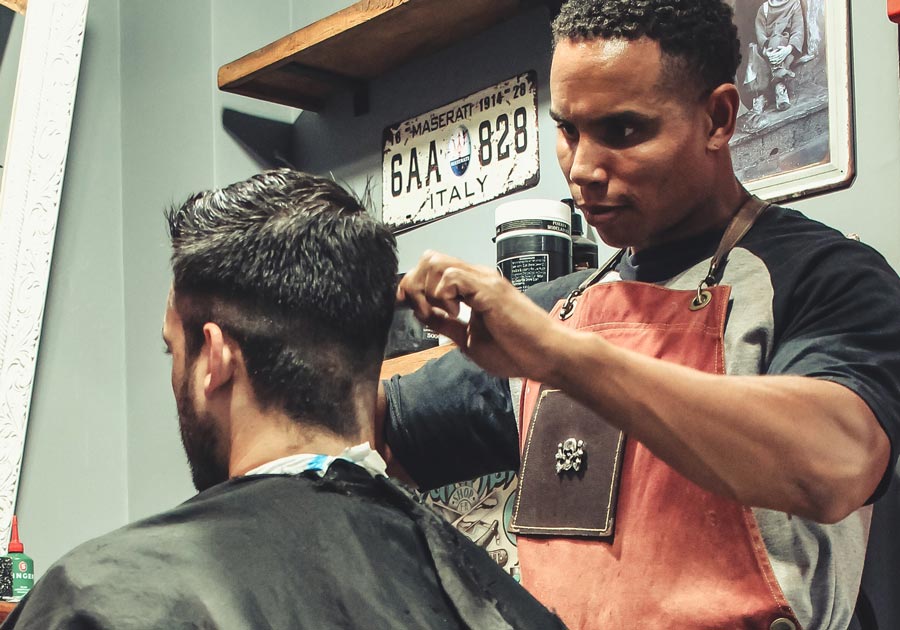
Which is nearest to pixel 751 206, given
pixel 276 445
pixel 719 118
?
pixel 719 118

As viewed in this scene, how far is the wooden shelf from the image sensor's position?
3250 millimetres

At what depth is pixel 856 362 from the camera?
1688mm

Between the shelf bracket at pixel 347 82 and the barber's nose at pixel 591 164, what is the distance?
1902 mm

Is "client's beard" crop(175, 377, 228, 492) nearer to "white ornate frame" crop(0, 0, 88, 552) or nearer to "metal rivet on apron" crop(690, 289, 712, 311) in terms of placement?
"metal rivet on apron" crop(690, 289, 712, 311)

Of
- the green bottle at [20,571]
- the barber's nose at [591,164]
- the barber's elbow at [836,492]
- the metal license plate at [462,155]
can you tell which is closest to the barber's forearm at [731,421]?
the barber's elbow at [836,492]

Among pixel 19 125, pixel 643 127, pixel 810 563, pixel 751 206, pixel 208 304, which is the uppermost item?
pixel 19 125

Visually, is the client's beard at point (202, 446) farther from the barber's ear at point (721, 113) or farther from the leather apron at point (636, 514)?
the barber's ear at point (721, 113)

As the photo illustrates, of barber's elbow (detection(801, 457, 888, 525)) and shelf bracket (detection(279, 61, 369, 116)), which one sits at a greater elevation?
shelf bracket (detection(279, 61, 369, 116))

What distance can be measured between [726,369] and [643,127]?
16.9 inches

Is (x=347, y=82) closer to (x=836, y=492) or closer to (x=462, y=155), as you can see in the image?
(x=462, y=155)

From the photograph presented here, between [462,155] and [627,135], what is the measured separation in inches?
58.7

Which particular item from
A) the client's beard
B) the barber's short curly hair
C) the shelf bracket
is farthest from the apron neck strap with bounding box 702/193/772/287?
the shelf bracket

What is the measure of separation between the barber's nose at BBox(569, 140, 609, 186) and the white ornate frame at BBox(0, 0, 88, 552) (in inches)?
88.8

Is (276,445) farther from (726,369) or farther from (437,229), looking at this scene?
→ (437,229)
